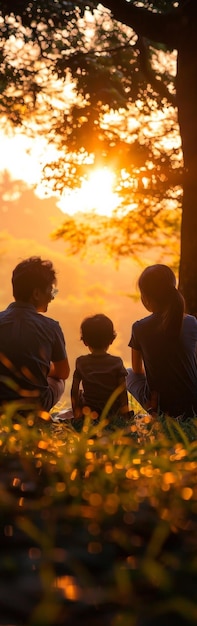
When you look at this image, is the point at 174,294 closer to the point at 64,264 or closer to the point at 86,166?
the point at 86,166

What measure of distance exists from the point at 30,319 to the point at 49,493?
302cm

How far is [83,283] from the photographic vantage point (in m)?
68.1

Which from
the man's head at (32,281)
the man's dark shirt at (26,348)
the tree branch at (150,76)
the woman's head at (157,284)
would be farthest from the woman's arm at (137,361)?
the tree branch at (150,76)

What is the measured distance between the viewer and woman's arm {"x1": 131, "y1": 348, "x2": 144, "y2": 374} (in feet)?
21.2

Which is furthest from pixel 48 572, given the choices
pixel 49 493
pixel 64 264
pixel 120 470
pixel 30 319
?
pixel 64 264

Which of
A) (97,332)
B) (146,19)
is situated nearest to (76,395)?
(97,332)

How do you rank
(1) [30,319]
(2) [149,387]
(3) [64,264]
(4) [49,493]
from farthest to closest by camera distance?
(3) [64,264]
(2) [149,387]
(1) [30,319]
(4) [49,493]

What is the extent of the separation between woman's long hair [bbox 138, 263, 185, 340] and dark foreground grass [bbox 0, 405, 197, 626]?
262 centimetres

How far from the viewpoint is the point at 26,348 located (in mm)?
5422

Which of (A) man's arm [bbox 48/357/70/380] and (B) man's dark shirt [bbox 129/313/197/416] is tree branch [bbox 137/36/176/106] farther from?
(A) man's arm [bbox 48/357/70/380]

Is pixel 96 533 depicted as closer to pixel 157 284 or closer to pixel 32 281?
pixel 32 281

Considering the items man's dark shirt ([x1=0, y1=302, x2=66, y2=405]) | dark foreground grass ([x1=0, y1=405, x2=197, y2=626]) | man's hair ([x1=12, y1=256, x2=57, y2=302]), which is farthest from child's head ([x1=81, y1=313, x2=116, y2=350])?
dark foreground grass ([x1=0, y1=405, x2=197, y2=626])

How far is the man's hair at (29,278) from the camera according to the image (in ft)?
18.6

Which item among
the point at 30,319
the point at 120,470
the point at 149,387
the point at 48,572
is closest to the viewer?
the point at 48,572
